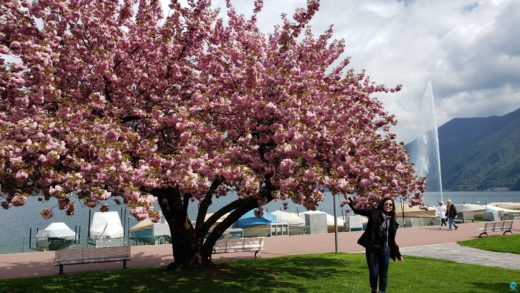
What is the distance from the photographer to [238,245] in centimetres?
2091

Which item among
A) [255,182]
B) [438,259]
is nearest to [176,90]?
[255,182]

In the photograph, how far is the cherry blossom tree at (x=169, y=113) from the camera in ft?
31.0

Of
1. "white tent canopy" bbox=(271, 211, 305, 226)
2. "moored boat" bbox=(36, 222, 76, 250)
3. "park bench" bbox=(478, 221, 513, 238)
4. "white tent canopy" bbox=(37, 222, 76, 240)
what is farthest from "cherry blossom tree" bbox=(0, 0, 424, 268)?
"white tent canopy" bbox=(271, 211, 305, 226)

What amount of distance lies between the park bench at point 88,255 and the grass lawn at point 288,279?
4.24ft

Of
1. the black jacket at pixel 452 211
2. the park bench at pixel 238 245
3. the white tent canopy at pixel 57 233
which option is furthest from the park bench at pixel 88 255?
the black jacket at pixel 452 211

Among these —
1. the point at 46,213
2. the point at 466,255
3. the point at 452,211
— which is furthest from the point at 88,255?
the point at 452,211

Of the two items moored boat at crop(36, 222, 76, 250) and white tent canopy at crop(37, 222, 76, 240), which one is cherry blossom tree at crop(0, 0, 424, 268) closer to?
moored boat at crop(36, 222, 76, 250)

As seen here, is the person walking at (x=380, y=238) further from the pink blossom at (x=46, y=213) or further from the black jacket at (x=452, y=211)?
the black jacket at (x=452, y=211)

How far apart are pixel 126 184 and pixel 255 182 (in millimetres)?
3032

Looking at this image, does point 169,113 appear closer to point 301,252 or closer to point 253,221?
point 301,252

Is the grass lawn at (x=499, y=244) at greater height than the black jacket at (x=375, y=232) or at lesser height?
lesser

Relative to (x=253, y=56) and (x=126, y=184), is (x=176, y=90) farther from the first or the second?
(x=126, y=184)

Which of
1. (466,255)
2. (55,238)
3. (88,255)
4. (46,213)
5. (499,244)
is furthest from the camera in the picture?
(55,238)

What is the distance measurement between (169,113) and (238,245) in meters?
10.4
